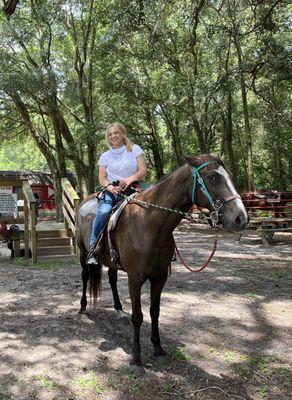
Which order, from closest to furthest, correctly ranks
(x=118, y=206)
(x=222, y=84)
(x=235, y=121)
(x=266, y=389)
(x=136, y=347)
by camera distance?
(x=266, y=389) → (x=136, y=347) → (x=118, y=206) → (x=222, y=84) → (x=235, y=121)

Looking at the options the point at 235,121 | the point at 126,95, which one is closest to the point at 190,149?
the point at 235,121

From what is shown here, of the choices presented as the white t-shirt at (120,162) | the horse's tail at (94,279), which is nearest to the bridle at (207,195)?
the white t-shirt at (120,162)

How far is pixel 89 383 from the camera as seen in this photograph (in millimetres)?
3828

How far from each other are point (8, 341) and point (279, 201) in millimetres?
10901

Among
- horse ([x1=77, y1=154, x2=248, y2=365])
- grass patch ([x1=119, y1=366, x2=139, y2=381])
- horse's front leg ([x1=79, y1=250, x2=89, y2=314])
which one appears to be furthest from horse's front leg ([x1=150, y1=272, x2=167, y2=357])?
horse's front leg ([x1=79, y1=250, x2=89, y2=314])

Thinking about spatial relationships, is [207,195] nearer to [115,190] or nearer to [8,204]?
[115,190]

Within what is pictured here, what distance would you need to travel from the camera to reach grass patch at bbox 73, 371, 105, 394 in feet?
12.2

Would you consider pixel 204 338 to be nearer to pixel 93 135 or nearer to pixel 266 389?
pixel 266 389

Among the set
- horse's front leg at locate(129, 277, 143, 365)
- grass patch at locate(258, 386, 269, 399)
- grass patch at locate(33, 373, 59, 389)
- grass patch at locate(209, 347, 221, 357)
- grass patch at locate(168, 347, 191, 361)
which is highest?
horse's front leg at locate(129, 277, 143, 365)

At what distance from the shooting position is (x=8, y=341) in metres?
4.78

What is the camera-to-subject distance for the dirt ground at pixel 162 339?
3787mm

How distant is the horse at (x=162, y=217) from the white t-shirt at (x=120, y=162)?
558 mm

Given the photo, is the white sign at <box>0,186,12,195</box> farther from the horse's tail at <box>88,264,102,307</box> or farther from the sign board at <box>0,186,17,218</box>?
the horse's tail at <box>88,264,102,307</box>

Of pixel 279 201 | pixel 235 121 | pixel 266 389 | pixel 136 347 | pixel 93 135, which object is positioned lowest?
pixel 266 389
